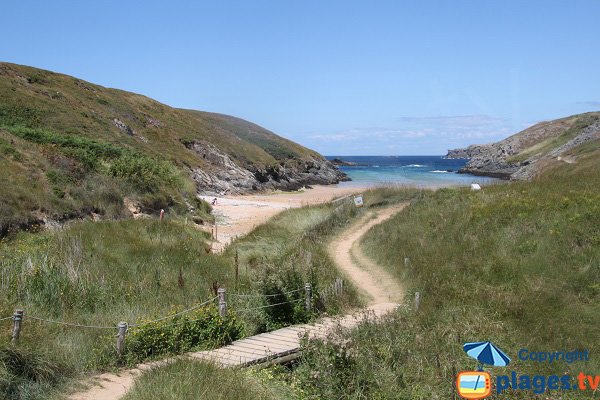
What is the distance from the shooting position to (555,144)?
96.8 meters

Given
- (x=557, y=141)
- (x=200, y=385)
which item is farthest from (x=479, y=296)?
(x=557, y=141)

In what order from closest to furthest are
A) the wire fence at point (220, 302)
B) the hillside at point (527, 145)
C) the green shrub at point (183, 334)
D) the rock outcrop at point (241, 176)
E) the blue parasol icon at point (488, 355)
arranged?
the blue parasol icon at point (488, 355)
the wire fence at point (220, 302)
the green shrub at point (183, 334)
the rock outcrop at point (241, 176)
the hillside at point (527, 145)

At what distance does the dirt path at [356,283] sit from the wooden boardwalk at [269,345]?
79 cm

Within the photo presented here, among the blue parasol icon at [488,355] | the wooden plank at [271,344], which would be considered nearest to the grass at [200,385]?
the wooden plank at [271,344]

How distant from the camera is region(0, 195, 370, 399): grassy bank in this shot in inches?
338

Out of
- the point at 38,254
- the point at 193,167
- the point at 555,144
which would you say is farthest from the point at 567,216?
the point at 555,144

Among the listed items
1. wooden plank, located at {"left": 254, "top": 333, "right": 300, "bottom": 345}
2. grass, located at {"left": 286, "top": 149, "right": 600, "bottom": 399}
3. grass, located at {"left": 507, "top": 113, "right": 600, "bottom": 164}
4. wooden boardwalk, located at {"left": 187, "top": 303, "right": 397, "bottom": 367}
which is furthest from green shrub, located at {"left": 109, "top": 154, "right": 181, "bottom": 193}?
grass, located at {"left": 507, "top": 113, "right": 600, "bottom": 164}

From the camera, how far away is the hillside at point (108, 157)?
966 inches

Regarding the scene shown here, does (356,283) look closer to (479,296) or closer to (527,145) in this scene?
(479,296)

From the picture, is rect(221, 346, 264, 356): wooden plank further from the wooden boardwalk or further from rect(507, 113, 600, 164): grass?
rect(507, 113, 600, 164): grass

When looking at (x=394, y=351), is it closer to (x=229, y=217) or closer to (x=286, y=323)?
(x=286, y=323)

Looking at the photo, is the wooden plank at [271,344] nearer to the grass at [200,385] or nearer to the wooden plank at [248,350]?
the wooden plank at [248,350]

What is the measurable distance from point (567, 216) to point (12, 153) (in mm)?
23317

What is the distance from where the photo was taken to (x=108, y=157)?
34.2 meters
